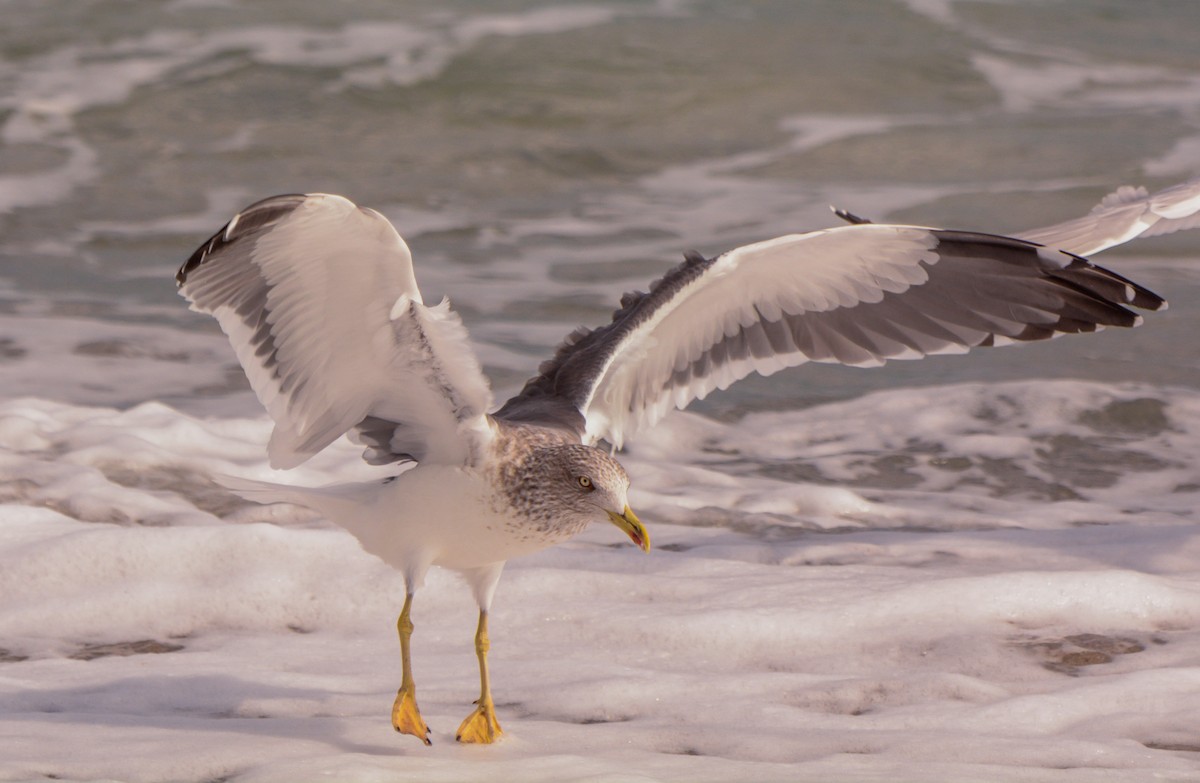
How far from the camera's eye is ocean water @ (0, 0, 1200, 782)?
408cm

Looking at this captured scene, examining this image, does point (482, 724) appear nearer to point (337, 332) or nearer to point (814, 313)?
point (337, 332)

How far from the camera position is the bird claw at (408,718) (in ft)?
12.7

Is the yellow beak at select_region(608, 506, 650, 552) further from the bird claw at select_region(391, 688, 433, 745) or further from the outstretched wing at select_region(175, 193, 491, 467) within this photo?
the bird claw at select_region(391, 688, 433, 745)

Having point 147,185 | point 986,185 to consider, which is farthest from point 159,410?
point 986,185

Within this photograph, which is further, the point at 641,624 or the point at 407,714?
the point at 641,624

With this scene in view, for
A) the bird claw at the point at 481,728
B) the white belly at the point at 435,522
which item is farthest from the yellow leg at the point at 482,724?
the white belly at the point at 435,522

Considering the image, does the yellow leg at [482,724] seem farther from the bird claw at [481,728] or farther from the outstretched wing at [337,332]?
the outstretched wing at [337,332]

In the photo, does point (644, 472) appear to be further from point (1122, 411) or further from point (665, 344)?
point (1122, 411)

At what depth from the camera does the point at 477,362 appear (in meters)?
4.01

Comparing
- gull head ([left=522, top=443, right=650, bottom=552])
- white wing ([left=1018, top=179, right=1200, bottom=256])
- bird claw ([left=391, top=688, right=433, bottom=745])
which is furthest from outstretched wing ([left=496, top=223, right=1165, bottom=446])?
white wing ([left=1018, top=179, right=1200, bottom=256])

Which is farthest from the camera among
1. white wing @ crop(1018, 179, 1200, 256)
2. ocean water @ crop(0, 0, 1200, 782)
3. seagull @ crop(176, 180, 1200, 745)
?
white wing @ crop(1018, 179, 1200, 256)

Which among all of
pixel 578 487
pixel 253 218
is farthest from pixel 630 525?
pixel 253 218

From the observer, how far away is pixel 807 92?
1508 centimetres

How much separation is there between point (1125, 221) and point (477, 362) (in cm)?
305
